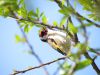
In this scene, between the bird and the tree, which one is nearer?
the tree

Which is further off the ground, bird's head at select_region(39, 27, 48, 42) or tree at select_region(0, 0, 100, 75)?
tree at select_region(0, 0, 100, 75)

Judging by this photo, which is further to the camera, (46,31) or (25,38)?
(46,31)

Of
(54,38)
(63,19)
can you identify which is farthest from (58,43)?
(63,19)

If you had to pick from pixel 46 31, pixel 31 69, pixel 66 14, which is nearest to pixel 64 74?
pixel 66 14

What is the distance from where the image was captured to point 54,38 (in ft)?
4.03

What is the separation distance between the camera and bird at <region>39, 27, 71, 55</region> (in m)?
1.16

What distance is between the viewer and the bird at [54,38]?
3.80 ft

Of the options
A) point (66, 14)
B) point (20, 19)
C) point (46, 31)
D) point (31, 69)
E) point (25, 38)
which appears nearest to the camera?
point (66, 14)

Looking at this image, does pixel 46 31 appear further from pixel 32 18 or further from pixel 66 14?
pixel 66 14

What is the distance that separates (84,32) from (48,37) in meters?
0.85

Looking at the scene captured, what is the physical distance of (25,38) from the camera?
0.71 metres

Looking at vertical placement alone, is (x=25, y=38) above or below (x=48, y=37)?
above

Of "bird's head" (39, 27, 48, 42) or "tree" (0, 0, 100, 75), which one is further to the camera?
"bird's head" (39, 27, 48, 42)

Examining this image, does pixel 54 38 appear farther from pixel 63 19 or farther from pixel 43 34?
pixel 63 19
